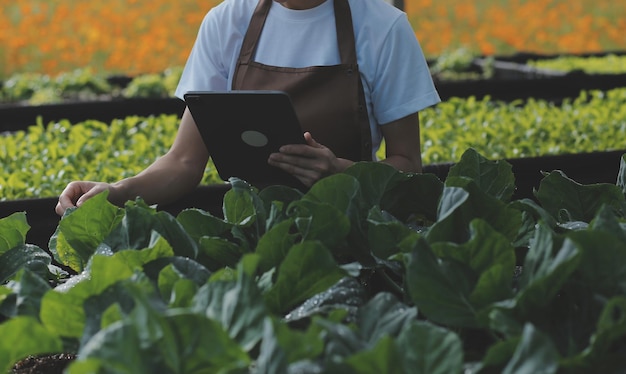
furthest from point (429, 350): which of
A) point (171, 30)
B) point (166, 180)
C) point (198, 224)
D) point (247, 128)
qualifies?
point (171, 30)

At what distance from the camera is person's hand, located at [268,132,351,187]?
90.6 inches

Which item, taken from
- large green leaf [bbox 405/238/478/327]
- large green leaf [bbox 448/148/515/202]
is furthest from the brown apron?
large green leaf [bbox 405/238/478/327]

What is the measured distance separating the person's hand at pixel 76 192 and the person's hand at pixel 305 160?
419mm

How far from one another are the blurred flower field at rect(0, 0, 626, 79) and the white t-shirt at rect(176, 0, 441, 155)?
7.72 meters

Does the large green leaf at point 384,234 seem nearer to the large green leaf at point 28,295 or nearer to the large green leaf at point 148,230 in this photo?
→ the large green leaf at point 148,230

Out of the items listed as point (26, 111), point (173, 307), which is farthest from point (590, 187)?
point (26, 111)

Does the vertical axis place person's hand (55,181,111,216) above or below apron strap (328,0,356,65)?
below

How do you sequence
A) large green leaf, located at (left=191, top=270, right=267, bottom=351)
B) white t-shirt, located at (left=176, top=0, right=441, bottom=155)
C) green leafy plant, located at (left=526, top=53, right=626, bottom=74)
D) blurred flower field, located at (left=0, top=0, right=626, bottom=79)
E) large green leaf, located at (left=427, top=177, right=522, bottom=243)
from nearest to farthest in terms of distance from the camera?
1. large green leaf, located at (left=191, top=270, right=267, bottom=351)
2. large green leaf, located at (left=427, top=177, right=522, bottom=243)
3. white t-shirt, located at (left=176, top=0, right=441, bottom=155)
4. green leafy plant, located at (left=526, top=53, right=626, bottom=74)
5. blurred flower field, located at (left=0, top=0, right=626, bottom=79)

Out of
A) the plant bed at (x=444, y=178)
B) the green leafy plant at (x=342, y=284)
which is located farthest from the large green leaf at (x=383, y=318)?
the plant bed at (x=444, y=178)

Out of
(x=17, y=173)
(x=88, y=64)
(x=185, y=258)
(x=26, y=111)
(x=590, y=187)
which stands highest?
(x=185, y=258)

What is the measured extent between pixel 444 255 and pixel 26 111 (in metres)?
4.50

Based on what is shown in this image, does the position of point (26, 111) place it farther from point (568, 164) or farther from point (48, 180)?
point (568, 164)

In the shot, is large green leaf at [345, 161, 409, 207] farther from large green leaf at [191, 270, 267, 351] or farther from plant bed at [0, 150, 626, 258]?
plant bed at [0, 150, 626, 258]

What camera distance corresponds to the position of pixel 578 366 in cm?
101
